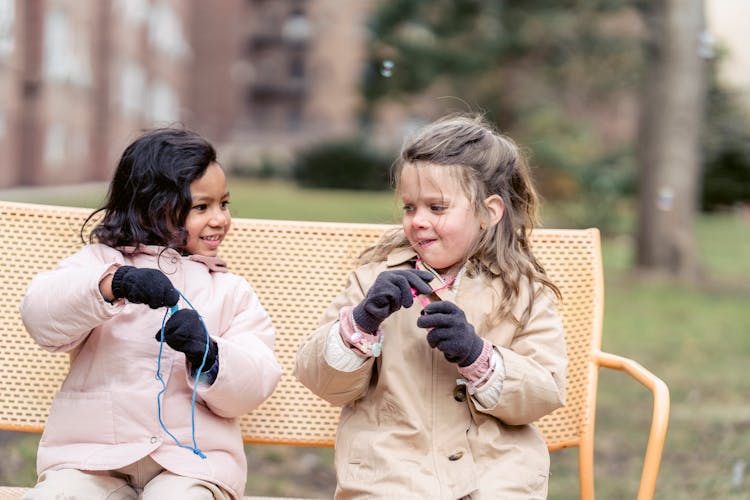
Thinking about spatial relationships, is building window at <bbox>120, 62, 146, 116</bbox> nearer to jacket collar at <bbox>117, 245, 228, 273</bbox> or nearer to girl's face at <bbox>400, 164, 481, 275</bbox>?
jacket collar at <bbox>117, 245, 228, 273</bbox>

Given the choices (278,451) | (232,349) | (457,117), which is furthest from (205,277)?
(278,451)

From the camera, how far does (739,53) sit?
26.6 m

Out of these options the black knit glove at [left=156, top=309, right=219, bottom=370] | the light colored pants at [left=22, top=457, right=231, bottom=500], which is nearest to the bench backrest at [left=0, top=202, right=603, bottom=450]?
the light colored pants at [left=22, top=457, right=231, bottom=500]

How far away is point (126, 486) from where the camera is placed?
250cm

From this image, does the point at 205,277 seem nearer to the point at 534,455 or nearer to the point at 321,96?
the point at 534,455

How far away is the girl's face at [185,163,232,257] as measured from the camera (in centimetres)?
272

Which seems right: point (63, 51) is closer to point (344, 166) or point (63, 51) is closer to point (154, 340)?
point (344, 166)

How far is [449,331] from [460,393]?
300mm

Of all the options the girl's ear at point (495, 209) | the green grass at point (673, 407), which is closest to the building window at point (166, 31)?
the green grass at point (673, 407)

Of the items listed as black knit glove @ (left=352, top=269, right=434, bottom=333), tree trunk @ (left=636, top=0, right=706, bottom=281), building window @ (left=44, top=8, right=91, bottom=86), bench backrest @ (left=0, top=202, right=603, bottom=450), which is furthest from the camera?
building window @ (left=44, top=8, right=91, bottom=86)

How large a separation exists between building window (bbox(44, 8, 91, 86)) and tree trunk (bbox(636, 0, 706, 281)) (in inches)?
481

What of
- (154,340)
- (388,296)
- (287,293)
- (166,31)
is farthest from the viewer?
(166,31)

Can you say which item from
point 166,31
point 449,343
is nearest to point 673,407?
point 449,343

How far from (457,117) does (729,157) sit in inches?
948
